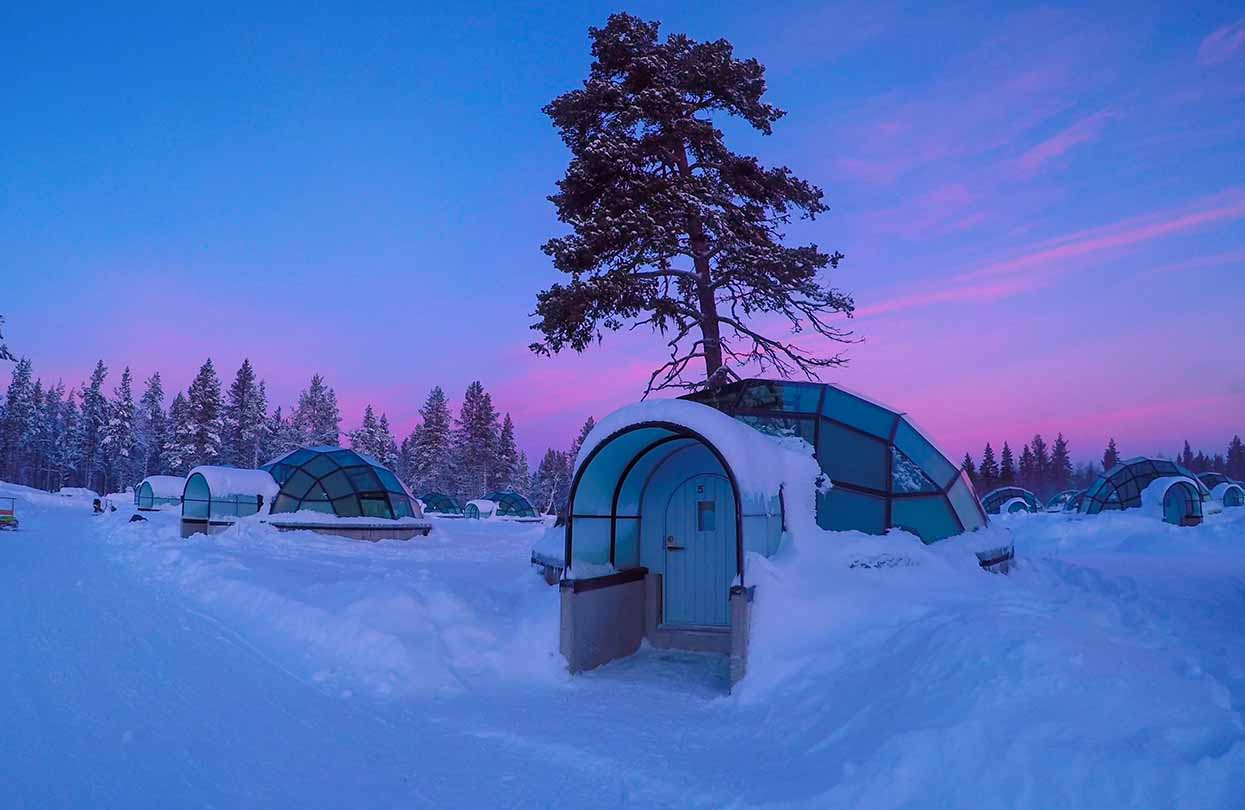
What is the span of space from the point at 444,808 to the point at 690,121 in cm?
1373

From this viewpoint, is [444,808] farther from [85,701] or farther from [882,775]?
[85,701]

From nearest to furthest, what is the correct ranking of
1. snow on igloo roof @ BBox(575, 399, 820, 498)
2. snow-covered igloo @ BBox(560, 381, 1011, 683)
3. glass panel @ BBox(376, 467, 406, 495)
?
1. snow on igloo roof @ BBox(575, 399, 820, 498)
2. snow-covered igloo @ BBox(560, 381, 1011, 683)
3. glass panel @ BBox(376, 467, 406, 495)

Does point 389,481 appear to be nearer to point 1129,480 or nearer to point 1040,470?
point 1129,480

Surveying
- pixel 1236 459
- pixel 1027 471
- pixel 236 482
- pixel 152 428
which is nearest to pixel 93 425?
pixel 152 428

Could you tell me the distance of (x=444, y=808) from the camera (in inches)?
171

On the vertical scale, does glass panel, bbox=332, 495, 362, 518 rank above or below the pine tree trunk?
below

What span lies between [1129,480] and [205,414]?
72.9 metres

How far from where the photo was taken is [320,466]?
25750 millimetres

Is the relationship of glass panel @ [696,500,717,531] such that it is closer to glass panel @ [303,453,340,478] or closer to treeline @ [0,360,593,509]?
glass panel @ [303,453,340,478]

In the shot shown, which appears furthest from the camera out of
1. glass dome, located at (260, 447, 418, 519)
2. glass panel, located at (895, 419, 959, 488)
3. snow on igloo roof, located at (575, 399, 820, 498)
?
glass dome, located at (260, 447, 418, 519)

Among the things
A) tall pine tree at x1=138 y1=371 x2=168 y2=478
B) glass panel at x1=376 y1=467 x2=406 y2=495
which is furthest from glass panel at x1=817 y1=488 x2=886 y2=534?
tall pine tree at x1=138 y1=371 x2=168 y2=478

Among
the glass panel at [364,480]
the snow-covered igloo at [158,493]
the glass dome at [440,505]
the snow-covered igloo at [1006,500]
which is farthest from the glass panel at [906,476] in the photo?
the snow-covered igloo at [1006,500]

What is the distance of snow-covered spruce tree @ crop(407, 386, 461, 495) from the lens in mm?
68750

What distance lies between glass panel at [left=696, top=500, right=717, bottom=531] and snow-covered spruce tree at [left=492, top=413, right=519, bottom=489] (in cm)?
6511
